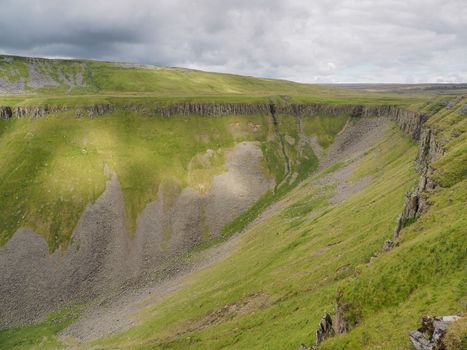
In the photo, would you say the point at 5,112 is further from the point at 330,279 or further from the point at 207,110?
the point at 330,279

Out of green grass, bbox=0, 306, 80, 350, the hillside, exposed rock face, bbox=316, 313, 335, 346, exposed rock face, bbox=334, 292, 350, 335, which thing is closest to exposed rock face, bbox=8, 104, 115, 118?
the hillside

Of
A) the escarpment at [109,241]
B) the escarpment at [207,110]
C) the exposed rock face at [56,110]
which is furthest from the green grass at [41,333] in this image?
the escarpment at [207,110]

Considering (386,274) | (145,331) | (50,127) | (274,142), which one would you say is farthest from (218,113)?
(386,274)

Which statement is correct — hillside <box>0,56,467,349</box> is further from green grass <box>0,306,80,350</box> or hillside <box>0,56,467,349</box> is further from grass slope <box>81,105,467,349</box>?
green grass <box>0,306,80,350</box>

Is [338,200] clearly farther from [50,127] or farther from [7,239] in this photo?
[50,127]

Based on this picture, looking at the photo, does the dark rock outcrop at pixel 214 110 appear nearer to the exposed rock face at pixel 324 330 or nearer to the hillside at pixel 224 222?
the hillside at pixel 224 222

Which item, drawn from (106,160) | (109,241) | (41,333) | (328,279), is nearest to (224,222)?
(109,241)
